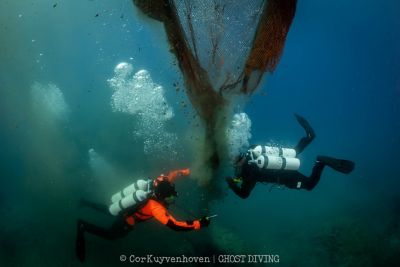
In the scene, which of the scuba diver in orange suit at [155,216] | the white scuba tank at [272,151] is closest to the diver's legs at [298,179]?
the white scuba tank at [272,151]

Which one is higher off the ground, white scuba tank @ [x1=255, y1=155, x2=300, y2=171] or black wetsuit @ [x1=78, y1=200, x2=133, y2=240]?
white scuba tank @ [x1=255, y1=155, x2=300, y2=171]

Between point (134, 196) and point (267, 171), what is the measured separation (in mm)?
3178

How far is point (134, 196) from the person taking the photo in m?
7.91

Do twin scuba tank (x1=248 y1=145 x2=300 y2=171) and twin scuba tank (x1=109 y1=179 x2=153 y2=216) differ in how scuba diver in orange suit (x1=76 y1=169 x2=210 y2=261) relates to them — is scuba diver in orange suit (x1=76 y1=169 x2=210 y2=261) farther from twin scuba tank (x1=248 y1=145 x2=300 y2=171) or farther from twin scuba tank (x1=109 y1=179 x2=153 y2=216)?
twin scuba tank (x1=248 y1=145 x2=300 y2=171)

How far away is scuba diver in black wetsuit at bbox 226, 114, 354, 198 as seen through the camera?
7.93 metres

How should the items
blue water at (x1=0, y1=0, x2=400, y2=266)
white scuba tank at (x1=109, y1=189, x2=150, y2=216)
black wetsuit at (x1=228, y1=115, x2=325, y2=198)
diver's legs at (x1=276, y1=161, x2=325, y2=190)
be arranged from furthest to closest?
blue water at (x1=0, y1=0, x2=400, y2=266) → diver's legs at (x1=276, y1=161, x2=325, y2=190) → black wetsuit at (x1=228, y1=115, x2=325, y2=198) → white scuba tank at (x1=109, y1=189, x2=150, y2=216)

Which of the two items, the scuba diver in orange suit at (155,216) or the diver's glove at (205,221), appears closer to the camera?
the diver's glove at (205,221)

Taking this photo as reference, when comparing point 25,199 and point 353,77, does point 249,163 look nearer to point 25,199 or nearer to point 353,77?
point 25,199

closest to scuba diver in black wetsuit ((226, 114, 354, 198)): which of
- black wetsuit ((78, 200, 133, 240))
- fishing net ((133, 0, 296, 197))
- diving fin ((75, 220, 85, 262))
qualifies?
fishing net ((133, 0, 296, 197))

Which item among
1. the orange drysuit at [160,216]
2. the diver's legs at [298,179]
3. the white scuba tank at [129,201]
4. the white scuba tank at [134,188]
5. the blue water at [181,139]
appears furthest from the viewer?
the blue water at [181,139]

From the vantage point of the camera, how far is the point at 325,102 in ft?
243

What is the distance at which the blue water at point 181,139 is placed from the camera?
13.7m

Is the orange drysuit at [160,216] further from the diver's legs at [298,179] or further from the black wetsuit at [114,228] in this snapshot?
the diver's legs at [298,179]

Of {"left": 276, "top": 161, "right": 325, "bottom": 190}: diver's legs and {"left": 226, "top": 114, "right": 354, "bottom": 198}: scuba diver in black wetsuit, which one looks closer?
{"left": 226, "top": 114, "right": 354, "bottom": 198}: scuba diver in black wetsuit
